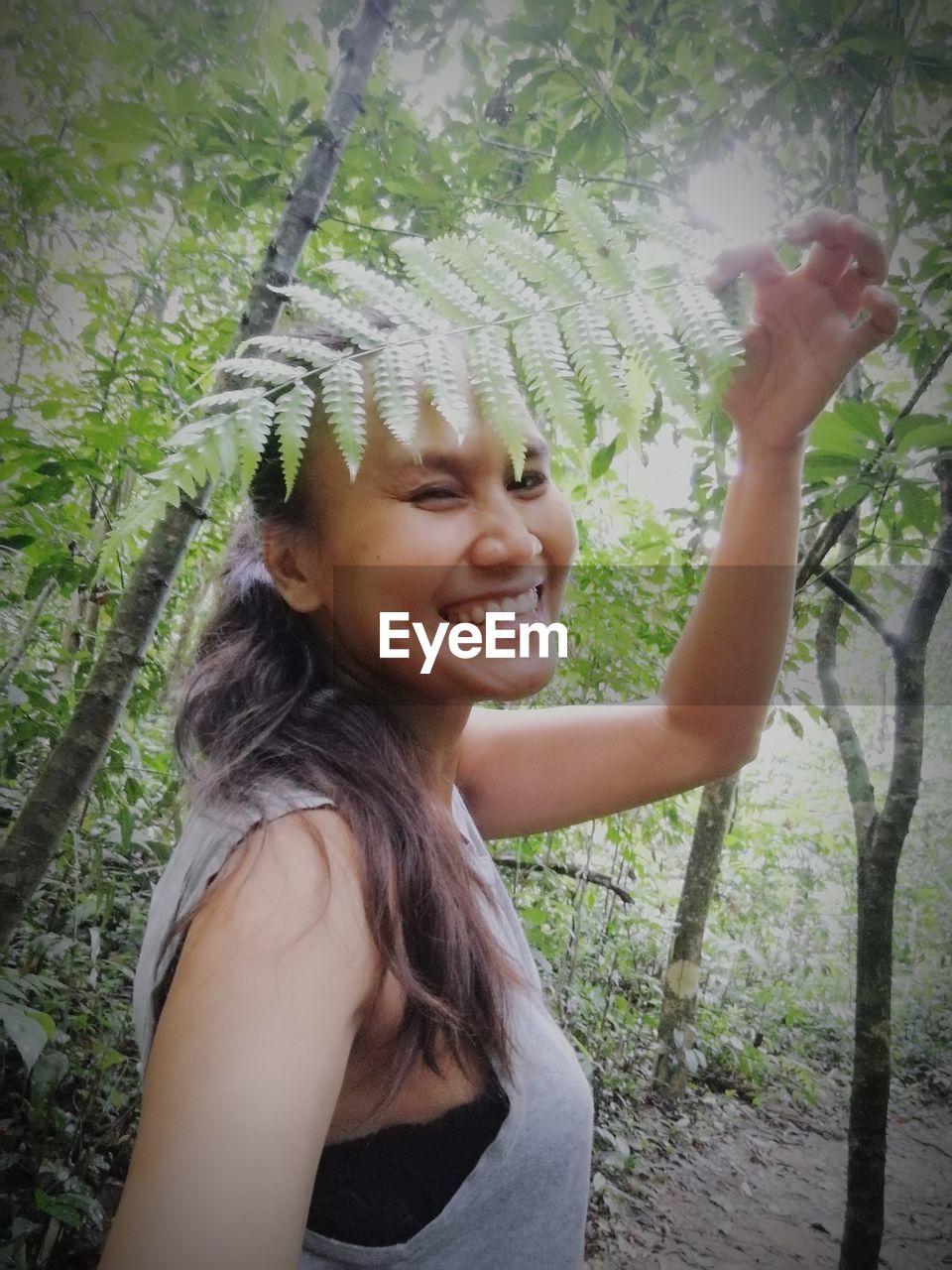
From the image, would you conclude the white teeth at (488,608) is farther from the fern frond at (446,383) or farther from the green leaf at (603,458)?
the green leaf at (603,458)

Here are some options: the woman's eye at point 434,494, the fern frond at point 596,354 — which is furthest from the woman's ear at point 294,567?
the fern frond at point 596,354

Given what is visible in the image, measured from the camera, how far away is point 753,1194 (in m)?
2.95

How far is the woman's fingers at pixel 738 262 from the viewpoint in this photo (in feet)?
2.49

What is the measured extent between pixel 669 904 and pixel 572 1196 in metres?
4.14

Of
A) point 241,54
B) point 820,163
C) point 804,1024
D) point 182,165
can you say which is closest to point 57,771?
point 182,165

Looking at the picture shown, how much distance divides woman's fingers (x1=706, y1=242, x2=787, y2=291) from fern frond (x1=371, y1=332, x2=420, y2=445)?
0.36 metres

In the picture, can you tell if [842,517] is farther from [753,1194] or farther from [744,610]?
[753,1194]

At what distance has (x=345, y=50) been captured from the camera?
53.3 inches

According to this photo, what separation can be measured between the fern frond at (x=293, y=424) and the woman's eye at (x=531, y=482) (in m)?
0.27

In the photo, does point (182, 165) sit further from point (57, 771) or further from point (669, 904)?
point (669, 904)

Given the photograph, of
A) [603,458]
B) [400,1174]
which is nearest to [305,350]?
[603,458]

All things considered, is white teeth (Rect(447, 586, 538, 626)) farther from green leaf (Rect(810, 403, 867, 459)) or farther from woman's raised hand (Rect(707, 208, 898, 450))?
green leaf (Rect(810, 403, 867, 459))

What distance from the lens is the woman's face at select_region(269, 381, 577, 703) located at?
0.76 metres

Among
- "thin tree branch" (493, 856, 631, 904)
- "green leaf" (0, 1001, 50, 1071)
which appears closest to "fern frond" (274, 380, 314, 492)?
"green leaf" (0, 1001, 50, 1071)
